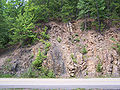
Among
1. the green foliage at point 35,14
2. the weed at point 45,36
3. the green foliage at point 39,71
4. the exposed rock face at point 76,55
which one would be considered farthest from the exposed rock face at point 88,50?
the green foliage at point 39,71

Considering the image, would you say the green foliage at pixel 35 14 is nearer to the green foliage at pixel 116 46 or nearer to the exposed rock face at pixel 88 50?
the exposed rock face at pixel 88 50

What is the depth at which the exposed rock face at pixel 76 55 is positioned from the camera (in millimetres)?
10710

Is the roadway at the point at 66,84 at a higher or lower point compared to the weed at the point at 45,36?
lower

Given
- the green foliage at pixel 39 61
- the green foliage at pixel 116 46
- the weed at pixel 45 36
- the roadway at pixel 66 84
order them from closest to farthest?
1. the roadway at pixel 66 84
2. the green foliage at pixel 39 61
3. the green foliage at pixel 116 46
4. the weed at pixel 45 36

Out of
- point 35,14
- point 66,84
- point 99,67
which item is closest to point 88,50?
point 99,67

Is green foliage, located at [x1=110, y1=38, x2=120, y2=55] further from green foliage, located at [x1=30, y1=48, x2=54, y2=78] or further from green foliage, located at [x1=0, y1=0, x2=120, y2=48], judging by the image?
green foliage, located at [x1=30, y1=48, x2=54, y2=78]

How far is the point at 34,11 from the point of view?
14.9 metres

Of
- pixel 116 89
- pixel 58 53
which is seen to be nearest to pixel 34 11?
pixel 58 53

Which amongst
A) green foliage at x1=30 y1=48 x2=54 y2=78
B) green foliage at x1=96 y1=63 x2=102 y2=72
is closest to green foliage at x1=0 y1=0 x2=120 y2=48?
green foliage at x1=30 y1=48 x2=54 y2=78

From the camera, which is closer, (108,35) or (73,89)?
(73,89)

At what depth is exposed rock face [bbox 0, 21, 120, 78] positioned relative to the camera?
10710 millimetres

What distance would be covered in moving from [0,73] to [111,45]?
1478 cm

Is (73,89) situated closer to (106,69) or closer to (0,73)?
(106,69)

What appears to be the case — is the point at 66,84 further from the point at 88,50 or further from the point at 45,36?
the point at 45,36
